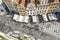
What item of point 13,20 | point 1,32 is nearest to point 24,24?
point 13,20

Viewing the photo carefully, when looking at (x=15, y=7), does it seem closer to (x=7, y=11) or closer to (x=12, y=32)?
(x=7, y=11)

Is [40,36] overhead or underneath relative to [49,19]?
underneath

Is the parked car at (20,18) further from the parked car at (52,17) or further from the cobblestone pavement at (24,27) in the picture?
the parked car at (52,17)

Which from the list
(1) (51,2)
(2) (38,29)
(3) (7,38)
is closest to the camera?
(3) (7,38)

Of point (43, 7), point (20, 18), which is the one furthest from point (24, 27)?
point (43, 7)

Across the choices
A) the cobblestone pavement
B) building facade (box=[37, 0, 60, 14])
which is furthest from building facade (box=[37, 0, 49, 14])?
the cobblestone pavement

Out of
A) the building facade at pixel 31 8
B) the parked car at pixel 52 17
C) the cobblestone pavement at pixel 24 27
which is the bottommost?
the cobblestone pavement at pixel 24 27

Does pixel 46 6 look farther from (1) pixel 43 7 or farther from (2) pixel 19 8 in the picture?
(2) pixel 19 8

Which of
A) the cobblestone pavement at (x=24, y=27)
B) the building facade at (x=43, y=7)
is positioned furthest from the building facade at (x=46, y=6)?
the cobblestone pavement at (x=24, y=27)
